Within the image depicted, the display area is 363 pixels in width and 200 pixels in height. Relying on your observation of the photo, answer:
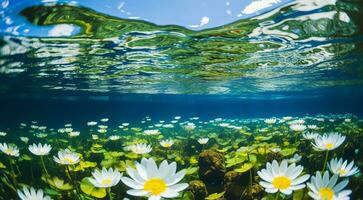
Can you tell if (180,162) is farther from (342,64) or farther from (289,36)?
(342,64)

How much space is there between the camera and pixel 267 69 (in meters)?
15.8

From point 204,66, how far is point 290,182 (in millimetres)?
12169

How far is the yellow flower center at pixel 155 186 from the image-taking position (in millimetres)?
1787

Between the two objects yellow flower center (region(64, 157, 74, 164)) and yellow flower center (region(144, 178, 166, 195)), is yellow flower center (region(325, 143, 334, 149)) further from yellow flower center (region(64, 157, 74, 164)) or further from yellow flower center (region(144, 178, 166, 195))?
yellow flower center (region(64, 157, 74, 164))

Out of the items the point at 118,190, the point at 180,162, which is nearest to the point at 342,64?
the point at 180,162

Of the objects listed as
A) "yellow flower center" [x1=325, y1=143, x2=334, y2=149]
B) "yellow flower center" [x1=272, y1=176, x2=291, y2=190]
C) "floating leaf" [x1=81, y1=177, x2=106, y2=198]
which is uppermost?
"floating leaf" [x1=81, y1=177, x2=106, y2=198]

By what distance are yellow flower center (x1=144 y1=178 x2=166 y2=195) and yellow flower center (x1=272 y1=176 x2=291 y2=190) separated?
2.47 ft

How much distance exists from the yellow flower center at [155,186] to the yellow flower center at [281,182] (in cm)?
75

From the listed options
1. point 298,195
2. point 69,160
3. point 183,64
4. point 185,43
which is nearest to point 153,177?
point 298,195

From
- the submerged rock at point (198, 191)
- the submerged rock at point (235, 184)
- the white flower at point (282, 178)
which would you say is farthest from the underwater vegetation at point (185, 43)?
the white flower at point (282, 178)

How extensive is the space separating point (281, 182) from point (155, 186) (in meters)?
0.85

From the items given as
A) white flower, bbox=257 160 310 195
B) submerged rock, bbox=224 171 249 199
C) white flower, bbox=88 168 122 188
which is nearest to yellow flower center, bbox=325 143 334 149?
white flower, bbox=257 160 310 195

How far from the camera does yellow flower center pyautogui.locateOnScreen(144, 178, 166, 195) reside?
1.79m

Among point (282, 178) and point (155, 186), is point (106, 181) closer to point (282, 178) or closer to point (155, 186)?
point (155, 186)
